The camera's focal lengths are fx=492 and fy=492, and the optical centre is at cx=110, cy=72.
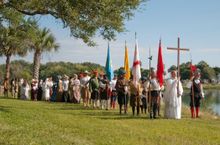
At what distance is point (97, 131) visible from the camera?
15.6 meters

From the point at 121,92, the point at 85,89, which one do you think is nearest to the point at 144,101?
the point at 121,92

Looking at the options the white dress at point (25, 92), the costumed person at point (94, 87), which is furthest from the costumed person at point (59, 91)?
the costumed person at point (94, 87)

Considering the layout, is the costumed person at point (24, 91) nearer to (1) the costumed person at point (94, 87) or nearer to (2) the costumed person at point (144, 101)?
(1) the costumed person at point (94, 87)

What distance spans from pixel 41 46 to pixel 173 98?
32.0m

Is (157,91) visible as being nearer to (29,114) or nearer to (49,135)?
(29,114)

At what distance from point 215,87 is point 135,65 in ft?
458

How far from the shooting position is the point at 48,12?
2142 cm

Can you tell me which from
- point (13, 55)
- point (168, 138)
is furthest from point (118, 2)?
point (13, 55)

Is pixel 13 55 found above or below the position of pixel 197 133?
above

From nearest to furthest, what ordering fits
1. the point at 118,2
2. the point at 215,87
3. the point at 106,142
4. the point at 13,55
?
the point at 106,142
the point at 118,2
the point at 13,55
the point at 215,87

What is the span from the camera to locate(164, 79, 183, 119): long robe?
21609 mm

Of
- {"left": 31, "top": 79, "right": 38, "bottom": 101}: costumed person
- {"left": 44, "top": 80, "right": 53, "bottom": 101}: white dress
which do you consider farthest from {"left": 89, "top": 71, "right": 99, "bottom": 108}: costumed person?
{"left": 31, "top": 79, "right": 38, "bottom": 101}: costumed person

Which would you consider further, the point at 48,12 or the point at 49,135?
the point at 48,12

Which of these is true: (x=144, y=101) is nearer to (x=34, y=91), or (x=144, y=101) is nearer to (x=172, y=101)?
(x=172, y=101)
